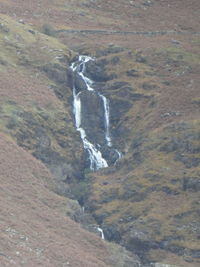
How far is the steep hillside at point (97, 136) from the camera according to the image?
8788 centimetres

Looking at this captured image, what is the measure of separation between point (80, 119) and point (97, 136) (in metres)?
4.00

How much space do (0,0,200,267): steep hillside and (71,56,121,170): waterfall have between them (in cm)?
75

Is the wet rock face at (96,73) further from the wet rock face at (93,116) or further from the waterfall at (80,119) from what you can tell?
the wet rock face at (93,116)

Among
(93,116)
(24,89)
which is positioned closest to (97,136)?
(93,116)

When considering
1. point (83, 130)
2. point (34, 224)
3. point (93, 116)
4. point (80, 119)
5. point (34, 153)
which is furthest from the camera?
point (80, 119)

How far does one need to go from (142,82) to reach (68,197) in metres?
30.2

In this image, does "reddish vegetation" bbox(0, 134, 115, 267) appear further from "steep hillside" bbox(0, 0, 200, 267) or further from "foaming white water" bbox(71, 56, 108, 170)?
"foaming white water" bbox(71, 56, 108, 170)

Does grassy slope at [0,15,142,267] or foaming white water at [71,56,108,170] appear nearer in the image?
grassy slope at [0,15,142,267]

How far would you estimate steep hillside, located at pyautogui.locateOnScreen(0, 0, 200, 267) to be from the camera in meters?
87.9

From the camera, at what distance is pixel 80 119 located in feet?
383

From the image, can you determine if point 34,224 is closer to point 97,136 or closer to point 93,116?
point 97,136

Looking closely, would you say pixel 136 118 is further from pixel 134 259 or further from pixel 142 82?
pixel 134 259

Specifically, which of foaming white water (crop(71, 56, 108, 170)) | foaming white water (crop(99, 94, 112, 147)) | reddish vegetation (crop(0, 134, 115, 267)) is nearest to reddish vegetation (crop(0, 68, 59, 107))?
foaming white water (crop(71, 56, 108, 170))

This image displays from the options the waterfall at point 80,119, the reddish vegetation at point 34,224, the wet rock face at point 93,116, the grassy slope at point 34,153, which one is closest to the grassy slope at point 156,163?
the waterfall at point 80,119
